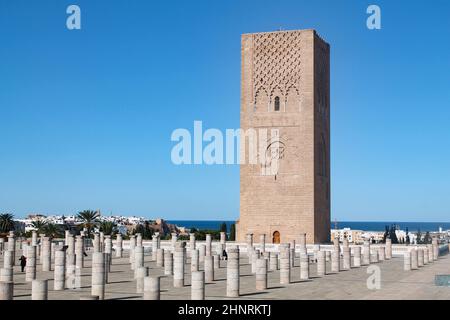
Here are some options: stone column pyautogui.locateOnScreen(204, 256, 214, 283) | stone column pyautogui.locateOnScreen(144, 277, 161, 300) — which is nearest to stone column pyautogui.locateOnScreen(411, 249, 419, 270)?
stone column pyautogui.locateOnScreen(204, 256, 214, 283)

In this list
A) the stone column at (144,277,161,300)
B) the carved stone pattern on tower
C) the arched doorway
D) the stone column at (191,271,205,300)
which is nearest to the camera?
the stone column at (144,277,161,300)

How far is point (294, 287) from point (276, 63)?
79.0ft

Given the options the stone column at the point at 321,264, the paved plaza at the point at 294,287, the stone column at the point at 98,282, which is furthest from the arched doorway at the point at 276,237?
the stone column at the point at 98,282

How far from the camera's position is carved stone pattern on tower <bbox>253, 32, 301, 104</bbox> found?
42125 millimetres

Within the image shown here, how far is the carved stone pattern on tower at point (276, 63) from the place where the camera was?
42.1 metres

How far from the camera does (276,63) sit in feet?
140

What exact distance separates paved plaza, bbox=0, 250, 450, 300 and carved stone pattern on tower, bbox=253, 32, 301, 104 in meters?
17.3

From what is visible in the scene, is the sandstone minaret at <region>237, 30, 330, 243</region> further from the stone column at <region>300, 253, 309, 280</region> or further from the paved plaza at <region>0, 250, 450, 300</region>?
the stone column at <region>300, 253, 309, 280</region>

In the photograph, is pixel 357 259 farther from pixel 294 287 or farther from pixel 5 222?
pixel 5 222

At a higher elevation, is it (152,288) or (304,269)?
(152,288)

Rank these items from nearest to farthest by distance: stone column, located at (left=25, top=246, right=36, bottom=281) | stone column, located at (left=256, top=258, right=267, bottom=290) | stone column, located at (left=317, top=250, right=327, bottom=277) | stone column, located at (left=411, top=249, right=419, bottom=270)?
stone column, located at (left=256, top=258, right=267, bottom=290)
stone column, located at (left=25, top=246, right=36, bottom=281)
stone column, located at (left=317, top=250, right=327, bottom=277)
stone column, located at (left=411, top=249, right=419, bottom=270)

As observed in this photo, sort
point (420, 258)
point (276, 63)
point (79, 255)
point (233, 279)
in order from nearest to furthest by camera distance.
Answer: point (233, 279), point (79, 255), point (420, 258), point (276, 63)

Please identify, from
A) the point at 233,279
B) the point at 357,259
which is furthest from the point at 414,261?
the point at 233,279

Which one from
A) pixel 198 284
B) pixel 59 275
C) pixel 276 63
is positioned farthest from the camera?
pixel 276 63
